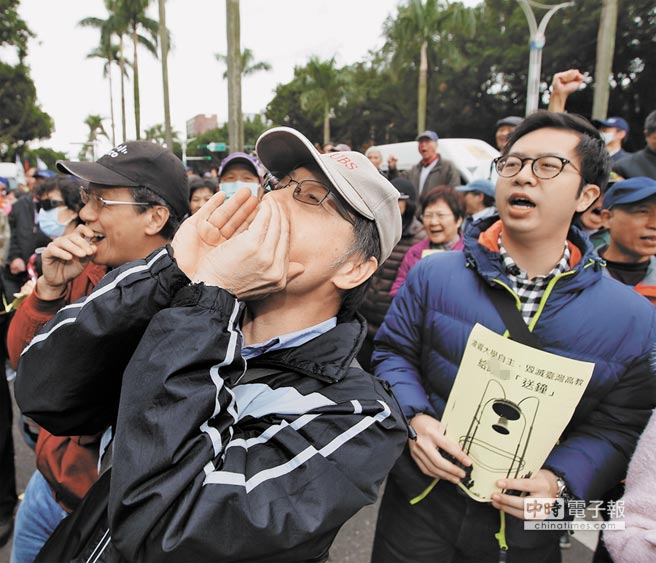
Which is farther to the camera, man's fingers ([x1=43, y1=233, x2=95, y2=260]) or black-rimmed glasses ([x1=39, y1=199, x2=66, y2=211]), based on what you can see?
black-rimmed glasses ([x1=39, y1=199, x2=66, y2=211])

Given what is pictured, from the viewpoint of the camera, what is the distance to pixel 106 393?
137cm

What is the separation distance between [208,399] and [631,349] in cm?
150

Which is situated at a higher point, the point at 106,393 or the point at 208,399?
the point at 208,399

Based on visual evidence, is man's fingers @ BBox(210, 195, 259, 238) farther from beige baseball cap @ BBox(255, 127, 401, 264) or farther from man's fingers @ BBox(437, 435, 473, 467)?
man's fingers @ BBox(437, 435, 473, 467)

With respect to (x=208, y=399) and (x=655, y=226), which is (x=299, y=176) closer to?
(x=208, y=399)

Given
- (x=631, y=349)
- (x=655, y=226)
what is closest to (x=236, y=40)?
(x=655, y=226)

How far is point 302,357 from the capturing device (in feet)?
4.41

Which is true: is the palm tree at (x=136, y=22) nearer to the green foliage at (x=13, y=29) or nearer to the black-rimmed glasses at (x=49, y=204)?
the green foliage at (x=13, y=29)

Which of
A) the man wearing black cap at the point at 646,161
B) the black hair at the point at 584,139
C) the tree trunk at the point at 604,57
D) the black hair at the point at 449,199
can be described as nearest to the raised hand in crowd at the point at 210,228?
→ the black hair at the point at 584,139

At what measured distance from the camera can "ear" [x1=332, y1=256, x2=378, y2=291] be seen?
146cm

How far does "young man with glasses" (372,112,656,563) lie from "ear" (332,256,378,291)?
59 cm

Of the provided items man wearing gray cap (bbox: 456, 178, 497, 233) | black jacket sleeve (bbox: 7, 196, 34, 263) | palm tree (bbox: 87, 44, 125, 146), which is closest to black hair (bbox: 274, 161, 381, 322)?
man wearing gray cap (bbox: 456, 178, 497, 233)

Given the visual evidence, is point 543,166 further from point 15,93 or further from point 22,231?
point 15,93

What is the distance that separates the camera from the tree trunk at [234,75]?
10797 millimetres
